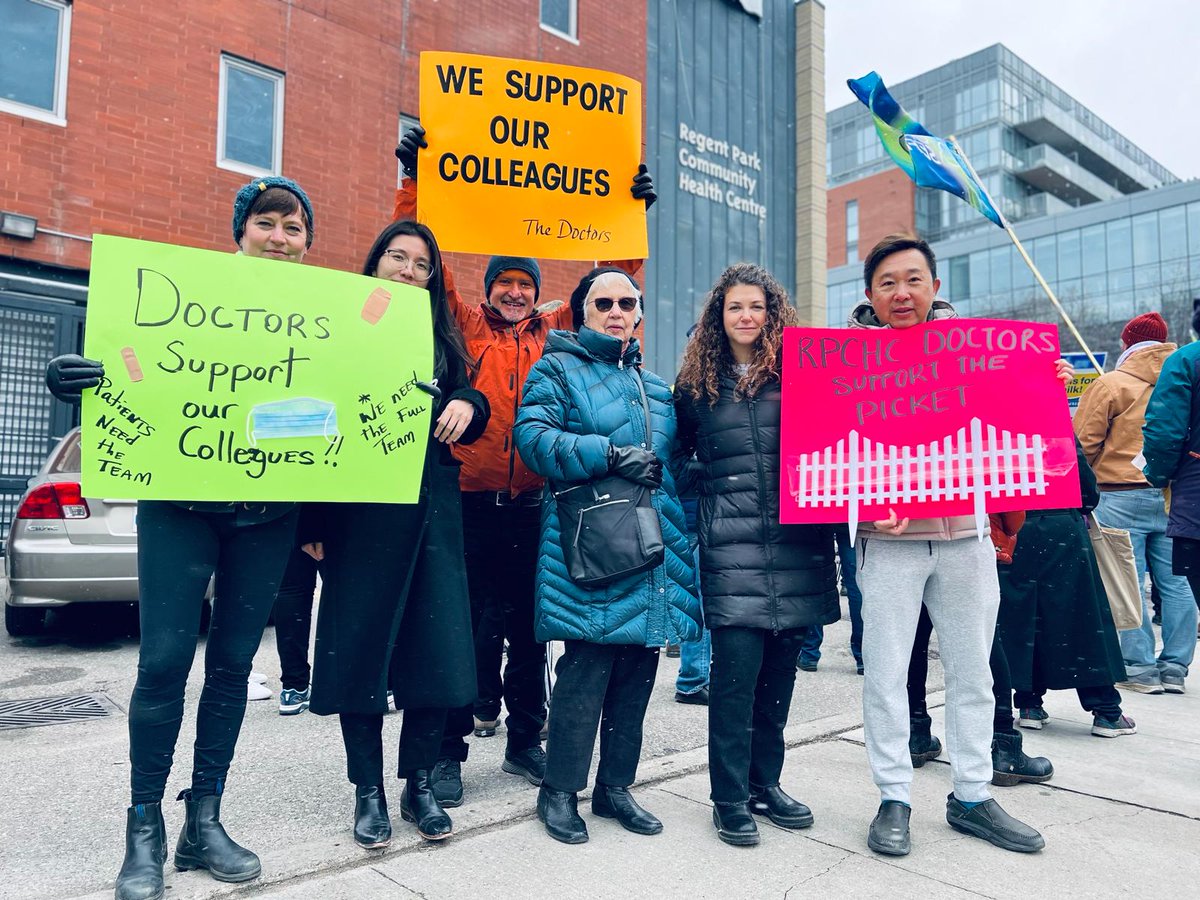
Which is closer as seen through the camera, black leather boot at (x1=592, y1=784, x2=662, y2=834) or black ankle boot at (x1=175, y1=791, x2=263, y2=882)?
black ankle boot at (x1=175, y1=791, x2=263, y2=882)

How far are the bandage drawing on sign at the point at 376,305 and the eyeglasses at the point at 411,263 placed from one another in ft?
0.77

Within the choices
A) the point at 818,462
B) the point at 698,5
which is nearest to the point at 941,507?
the point at 818,462

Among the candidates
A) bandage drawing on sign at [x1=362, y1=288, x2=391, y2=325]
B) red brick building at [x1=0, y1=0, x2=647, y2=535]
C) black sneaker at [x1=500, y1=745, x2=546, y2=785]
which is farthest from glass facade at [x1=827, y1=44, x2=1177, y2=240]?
bandage drawing on sign at [x1=362, y1=288, x2=391, y2=325]

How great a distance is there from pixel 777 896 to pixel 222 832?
1.65m

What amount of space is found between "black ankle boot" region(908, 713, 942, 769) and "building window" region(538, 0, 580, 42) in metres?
12.9

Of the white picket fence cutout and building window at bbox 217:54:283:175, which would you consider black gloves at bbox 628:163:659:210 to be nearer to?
the white picket fence cutout

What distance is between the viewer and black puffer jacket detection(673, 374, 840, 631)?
3154mm

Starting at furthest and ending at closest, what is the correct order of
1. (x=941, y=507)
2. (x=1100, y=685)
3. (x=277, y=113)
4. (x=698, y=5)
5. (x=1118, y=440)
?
1. (x=698, y=5)
2. (x=277, y=113)
3. (x=1118, y=440)
4. (x=1100, y=685)
5. (x=941, y=507)

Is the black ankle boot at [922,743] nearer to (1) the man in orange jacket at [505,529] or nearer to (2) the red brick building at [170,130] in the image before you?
(1) the man in orange jacket at [505,529]

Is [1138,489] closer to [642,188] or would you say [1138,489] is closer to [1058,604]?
[1058,604]

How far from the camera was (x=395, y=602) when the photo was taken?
3014mm

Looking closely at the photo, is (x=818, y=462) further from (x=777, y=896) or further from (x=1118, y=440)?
(x=1118, y=440)

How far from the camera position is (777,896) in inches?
106

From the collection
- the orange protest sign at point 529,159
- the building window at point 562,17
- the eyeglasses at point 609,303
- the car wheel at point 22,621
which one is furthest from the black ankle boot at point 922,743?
the building window at point 562,17
